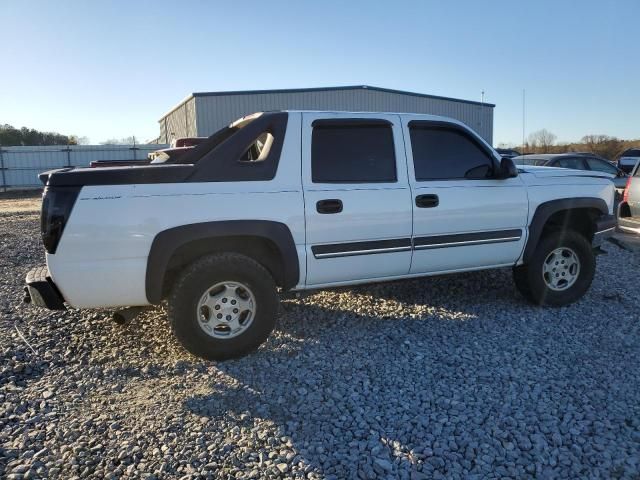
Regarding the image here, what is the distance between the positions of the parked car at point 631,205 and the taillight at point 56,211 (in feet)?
26.8

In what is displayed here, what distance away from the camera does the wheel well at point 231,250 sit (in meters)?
4.20

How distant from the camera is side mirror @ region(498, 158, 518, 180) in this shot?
16.4ft

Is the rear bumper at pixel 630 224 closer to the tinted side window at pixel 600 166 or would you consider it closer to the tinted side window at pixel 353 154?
the tinted side window at pixel 600 166

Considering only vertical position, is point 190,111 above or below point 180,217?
above

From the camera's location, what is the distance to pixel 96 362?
434cm

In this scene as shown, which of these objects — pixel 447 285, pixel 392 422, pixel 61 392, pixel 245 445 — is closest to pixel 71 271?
pixel 61 392

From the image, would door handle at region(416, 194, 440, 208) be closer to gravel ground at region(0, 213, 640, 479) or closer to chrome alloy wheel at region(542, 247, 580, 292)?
gravel ground at region(0, 213, 640, 479)

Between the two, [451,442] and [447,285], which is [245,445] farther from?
[447,285]

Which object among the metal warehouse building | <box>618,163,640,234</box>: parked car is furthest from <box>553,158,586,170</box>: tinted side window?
the metal warehouse building

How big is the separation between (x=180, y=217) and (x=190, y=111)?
24327mm

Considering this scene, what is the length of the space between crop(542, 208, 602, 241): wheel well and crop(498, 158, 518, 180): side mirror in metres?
0.87

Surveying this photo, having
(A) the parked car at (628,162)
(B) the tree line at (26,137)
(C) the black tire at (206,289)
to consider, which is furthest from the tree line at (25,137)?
(C) the black tire at (206,289)

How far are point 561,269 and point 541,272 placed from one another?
11.8 inches

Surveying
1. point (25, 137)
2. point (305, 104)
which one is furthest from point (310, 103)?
point (25, 137)
